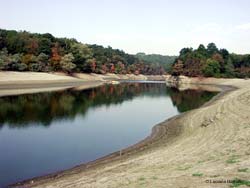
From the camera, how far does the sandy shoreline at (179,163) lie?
37.6ft

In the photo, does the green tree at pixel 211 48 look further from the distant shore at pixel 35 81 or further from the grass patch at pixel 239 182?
the grass patch at pixel 239 182

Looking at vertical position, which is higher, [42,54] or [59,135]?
[42,54]

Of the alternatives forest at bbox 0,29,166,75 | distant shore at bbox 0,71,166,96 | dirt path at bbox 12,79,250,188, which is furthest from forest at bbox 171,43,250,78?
dirt path at bbox 12,79,250,188

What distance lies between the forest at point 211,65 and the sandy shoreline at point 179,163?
9723cm

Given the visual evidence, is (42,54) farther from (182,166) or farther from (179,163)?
(182,166)

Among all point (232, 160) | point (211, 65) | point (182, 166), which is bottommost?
point (182, 166)

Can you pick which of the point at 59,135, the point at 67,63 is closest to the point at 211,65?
the point at 67,63

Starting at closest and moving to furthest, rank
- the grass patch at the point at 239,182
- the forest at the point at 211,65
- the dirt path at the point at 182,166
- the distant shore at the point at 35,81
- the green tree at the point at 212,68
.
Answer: the grass patch at the point at 239,182 → the dirt path at the point at 182,166 → the distant shore at the point at 35,81 → the green tree at the point at 212,68 → the forest at the point at 211,65

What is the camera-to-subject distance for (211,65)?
396 ft

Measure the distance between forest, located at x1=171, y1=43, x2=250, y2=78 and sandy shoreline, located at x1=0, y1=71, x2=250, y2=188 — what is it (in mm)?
97234

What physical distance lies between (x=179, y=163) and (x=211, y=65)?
362 ft

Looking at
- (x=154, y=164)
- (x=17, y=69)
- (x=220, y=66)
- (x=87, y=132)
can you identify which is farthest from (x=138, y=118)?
(x=220, y=66)

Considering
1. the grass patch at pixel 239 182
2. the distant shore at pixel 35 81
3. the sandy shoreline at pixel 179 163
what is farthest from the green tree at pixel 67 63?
the grass patch at pixel 239 182

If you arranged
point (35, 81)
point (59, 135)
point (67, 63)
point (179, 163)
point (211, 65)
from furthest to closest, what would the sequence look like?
point (211, 65) → point (67, 63) → point (35, 81) → point (59, 135) → point (179, 163)
